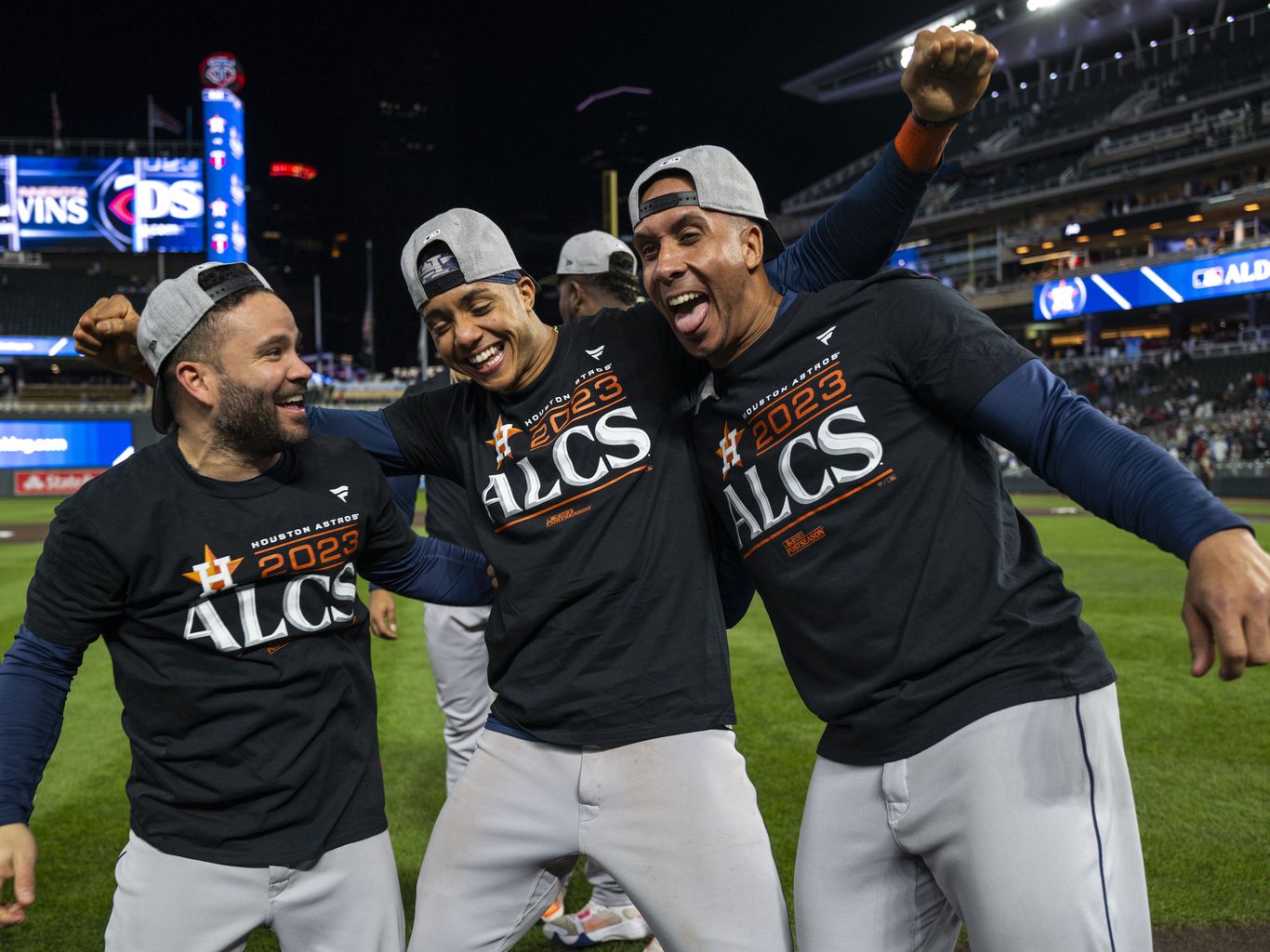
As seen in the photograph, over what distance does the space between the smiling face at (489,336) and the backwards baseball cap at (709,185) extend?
44 cm

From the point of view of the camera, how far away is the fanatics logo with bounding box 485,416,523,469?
2592 millimetres

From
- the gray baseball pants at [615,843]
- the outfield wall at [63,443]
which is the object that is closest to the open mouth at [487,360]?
the gray baseball pants at [615,843]

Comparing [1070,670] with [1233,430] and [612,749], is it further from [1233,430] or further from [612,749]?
[1233,430]

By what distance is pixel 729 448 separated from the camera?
2344 mm

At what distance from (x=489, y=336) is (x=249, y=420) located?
25.8 inches

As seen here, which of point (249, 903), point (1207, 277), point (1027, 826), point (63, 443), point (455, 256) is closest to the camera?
point (1027, 826)

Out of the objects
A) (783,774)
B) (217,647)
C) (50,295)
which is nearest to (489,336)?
(217,647)

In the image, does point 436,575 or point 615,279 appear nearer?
point 436,575

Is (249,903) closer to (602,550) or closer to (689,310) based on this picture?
(602,550)

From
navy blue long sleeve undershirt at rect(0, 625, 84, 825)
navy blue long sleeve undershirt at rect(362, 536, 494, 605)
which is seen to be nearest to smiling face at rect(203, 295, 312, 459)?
navy blue long sleeve undershirt at rect(362, 536, 494, 605)

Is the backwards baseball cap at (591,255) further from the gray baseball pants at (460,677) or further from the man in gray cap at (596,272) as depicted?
the gray baseball pants at (460,677)

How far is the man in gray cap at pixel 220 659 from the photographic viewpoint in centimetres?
228

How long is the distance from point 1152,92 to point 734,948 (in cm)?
6835

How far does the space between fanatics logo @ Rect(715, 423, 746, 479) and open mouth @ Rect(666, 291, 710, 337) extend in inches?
10.1
